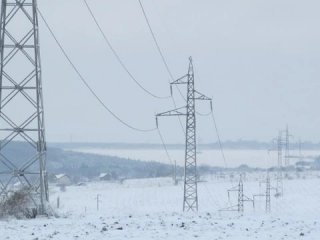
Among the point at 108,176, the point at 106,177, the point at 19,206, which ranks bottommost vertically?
the point at 19,206

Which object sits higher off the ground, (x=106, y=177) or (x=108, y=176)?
(x=108, y=176)

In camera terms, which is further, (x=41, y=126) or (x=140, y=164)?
(x=140, y=164)

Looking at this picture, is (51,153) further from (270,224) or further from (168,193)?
(270,224)

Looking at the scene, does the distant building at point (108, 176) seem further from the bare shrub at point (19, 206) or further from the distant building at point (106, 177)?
the bare shrub at point (19, 206)

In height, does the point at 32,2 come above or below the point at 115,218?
above

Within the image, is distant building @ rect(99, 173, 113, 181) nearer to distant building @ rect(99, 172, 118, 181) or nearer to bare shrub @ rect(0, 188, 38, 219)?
distant building @ rect(99, 172, 118, 181)

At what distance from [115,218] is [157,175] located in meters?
146

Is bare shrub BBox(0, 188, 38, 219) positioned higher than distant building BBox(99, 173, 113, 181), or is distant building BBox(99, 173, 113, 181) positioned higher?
distant building BBox(99, 173, 113, 181)

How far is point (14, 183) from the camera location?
2981 cm

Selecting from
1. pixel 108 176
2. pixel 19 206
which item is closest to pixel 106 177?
pixel 108 176

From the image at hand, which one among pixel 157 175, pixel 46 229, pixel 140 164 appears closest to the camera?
pixel 46 229

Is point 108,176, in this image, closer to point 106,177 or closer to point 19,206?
point 106,177

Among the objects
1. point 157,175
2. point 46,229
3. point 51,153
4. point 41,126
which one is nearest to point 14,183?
point 41,126

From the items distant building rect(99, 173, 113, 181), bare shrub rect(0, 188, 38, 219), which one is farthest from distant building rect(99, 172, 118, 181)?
bare shrub rect(0, 188, 38, 219)
